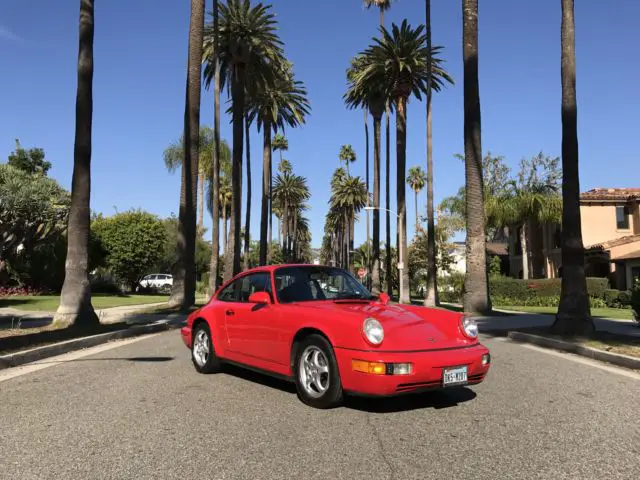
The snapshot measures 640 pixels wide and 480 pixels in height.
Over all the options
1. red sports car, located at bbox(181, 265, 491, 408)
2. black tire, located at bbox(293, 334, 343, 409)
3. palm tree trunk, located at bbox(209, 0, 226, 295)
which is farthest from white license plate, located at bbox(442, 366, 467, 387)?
palm tree trunk, located at bbox(209, 0, 226, 295)

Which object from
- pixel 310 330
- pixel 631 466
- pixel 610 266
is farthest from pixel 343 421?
pixel 610 266

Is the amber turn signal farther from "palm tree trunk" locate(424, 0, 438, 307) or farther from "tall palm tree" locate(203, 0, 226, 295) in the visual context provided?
"tall palm tree" locate(203, 0, 226, 295)

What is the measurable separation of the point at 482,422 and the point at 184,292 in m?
17.5

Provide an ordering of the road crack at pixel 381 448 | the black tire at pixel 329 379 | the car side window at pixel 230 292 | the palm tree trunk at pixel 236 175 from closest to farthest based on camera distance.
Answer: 1. the road crack at pixel 381 448
2. the black tire at pixel 329 379
3. the car side window at pixel 230 292
4. the palm tree trunk at pixel 236 175

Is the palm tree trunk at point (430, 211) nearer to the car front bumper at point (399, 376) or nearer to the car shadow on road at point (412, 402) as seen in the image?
the car shadow on road at point (412, 402)

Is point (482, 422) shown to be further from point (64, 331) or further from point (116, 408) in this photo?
point (64, 331)

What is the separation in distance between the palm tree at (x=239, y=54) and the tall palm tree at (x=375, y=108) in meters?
6.55

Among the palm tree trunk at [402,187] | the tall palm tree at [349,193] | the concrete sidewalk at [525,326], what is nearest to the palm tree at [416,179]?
the tall palm tree at [349,193]

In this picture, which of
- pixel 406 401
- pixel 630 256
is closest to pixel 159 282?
pixel 630 256

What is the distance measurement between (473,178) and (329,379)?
15.3 m

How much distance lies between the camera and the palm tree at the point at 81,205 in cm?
1327

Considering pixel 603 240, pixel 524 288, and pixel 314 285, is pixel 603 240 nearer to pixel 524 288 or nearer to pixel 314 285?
pixel 524 288

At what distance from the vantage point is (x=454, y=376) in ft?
17.4

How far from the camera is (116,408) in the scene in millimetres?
Answer: 5711
